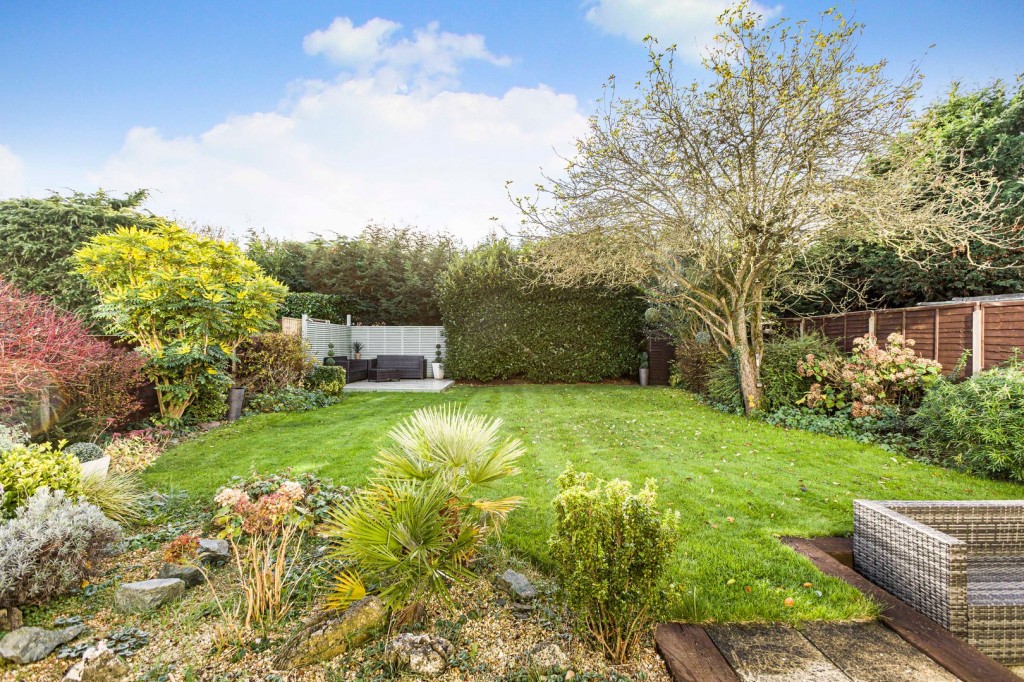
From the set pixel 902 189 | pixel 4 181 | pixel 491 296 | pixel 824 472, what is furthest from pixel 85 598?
pixel 4 181

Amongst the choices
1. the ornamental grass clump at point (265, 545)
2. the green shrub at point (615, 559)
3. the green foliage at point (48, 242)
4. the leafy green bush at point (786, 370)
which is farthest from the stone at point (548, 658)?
the green foliage at point (48, 242)

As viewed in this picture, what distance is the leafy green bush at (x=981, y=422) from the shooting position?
13.5 ft

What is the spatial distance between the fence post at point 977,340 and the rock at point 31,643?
8.21 meters

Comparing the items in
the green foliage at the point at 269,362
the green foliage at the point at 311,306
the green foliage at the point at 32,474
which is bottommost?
the green foliage at the point at 32,474

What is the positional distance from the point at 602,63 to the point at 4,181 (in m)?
13.8

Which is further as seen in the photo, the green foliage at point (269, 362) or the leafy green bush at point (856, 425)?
the green foliage at point (269, 362)

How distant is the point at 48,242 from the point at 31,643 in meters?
13.5

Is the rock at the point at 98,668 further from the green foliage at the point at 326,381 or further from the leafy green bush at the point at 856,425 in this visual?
the green foliage at the point at 326,381

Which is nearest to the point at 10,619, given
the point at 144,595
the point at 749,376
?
the point at 144,595

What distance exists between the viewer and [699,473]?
4.46 m

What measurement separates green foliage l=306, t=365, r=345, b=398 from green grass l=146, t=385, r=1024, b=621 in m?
1.47

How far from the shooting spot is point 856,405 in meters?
6.11

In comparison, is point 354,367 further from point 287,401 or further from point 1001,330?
point 1001,330

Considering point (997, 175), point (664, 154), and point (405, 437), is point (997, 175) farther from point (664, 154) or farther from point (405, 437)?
point (405, 437)
